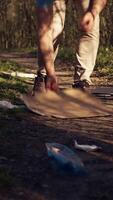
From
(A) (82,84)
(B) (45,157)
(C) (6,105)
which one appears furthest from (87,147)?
(A) (82,84)

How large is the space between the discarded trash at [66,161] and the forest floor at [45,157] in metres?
0.04

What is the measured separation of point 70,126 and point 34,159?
944mm

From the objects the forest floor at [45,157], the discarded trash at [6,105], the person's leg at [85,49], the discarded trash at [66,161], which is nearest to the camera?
the forest floor at [45,157]

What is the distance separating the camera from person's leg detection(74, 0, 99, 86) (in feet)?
17.2

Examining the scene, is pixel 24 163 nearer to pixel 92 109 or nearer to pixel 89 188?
pixel 89 188

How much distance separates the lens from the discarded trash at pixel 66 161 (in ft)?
10.5

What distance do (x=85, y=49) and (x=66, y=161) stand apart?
2.19 metres

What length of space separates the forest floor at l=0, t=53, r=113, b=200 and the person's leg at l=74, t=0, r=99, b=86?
32cm

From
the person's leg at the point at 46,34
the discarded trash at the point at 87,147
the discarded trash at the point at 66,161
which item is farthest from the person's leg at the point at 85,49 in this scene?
the discarded trash at the point at 66,161

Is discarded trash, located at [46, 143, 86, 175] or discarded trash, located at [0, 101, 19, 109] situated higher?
discarded trash, located at [46, 143, 86, 175]

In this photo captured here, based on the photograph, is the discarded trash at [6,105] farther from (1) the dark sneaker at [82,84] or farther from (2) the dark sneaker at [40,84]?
(1) the dark sneaker at [82,84]

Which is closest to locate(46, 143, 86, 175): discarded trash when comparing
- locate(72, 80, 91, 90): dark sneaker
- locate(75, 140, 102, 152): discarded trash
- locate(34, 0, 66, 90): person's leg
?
locate(75, 140, 102, 152): discarded trash

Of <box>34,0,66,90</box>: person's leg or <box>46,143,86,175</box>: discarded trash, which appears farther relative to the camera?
<box>34,0,66,90</box>: person's leg

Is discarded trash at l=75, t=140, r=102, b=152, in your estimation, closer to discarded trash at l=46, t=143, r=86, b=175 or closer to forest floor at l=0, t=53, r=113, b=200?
forest floor at l=0, t=53, r=113, b=200
